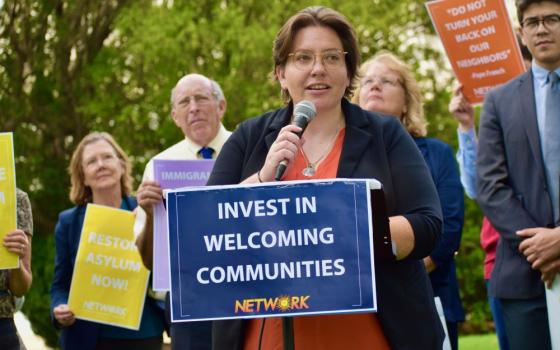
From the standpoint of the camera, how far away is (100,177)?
8.14 metres

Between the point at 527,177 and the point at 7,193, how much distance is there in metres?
2.76

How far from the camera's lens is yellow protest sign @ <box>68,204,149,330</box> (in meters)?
7.74

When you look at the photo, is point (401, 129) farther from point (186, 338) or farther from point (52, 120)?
point (52, 120)

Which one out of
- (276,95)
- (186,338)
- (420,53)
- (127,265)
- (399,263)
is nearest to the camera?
(399,263)

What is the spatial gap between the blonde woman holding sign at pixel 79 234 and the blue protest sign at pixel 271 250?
163 inches

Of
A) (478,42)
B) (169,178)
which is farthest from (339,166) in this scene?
(478,42)

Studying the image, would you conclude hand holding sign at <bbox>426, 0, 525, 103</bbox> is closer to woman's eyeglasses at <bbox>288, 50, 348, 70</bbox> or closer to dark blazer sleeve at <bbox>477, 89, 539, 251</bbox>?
dark blazer sleeve at <bbox>477, 89, 539, 251</bbox>

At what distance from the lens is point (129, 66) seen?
24.0 m

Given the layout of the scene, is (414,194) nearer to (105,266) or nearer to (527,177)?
(527,177)

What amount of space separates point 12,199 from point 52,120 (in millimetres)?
18417

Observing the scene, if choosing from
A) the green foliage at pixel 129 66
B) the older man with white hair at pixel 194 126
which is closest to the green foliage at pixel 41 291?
the green foliage at pixel 129 66

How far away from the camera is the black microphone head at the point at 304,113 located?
13.2 ft

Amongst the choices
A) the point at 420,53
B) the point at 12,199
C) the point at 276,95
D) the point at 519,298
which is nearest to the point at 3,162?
the point at 12,199

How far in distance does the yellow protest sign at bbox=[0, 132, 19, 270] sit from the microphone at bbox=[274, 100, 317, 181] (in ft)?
7.23
